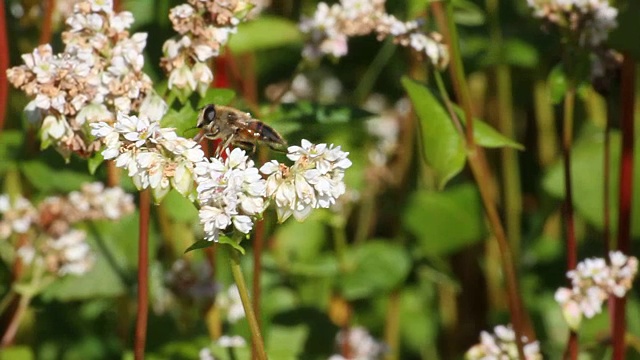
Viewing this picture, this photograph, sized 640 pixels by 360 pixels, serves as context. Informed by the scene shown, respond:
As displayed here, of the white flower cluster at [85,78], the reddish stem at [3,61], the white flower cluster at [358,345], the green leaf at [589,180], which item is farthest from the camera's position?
the green leaf at [589,180]

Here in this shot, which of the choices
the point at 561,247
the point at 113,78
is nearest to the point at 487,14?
the point at 561,247

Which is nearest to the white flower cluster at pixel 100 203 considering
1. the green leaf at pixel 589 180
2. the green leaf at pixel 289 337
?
the green leaf at pixel 289 337

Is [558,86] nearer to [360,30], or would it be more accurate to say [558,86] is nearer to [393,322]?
[360,30]

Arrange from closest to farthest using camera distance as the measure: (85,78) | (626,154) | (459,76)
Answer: (85,78) → (459,76) → (626,154)

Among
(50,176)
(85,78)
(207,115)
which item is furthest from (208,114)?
(50,176)

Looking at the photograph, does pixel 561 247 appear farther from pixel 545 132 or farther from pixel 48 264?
pixel 48 264

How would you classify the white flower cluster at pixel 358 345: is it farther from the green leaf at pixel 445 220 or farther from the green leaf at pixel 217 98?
the green leaf at pixel 217 98
